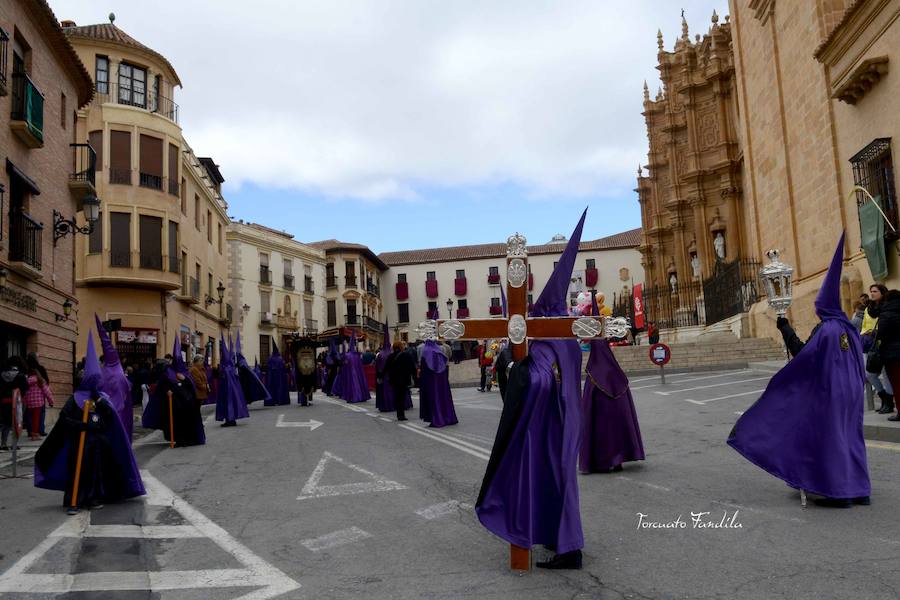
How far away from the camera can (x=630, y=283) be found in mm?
70500

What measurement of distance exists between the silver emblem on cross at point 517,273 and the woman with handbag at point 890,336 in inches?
253

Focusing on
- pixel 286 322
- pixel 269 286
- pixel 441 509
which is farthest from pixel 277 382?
pixel 286 322

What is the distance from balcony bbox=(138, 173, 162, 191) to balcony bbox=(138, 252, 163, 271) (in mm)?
2664

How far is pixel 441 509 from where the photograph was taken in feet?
20.2

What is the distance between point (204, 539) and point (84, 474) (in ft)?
6.86

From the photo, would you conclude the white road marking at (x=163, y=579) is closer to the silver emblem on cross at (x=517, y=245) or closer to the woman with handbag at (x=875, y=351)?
the silver emblem on cross at (x=517, y=245)

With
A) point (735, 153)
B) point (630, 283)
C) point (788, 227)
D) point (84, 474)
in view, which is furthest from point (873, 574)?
point (630, 283)

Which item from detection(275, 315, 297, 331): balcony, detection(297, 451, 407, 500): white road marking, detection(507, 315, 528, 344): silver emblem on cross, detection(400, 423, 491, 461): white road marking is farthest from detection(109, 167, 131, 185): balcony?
detection(507, 315, 528, 344): silver emblem on cross

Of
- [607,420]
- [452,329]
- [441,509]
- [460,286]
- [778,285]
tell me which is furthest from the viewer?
[460,286]

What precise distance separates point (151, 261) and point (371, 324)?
3909 centimetres

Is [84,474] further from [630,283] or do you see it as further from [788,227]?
[630,283]

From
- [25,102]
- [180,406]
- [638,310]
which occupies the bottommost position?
[180,406]

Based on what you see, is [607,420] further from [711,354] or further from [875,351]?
[711,354]

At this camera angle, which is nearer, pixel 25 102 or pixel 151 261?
pixel 25 102
